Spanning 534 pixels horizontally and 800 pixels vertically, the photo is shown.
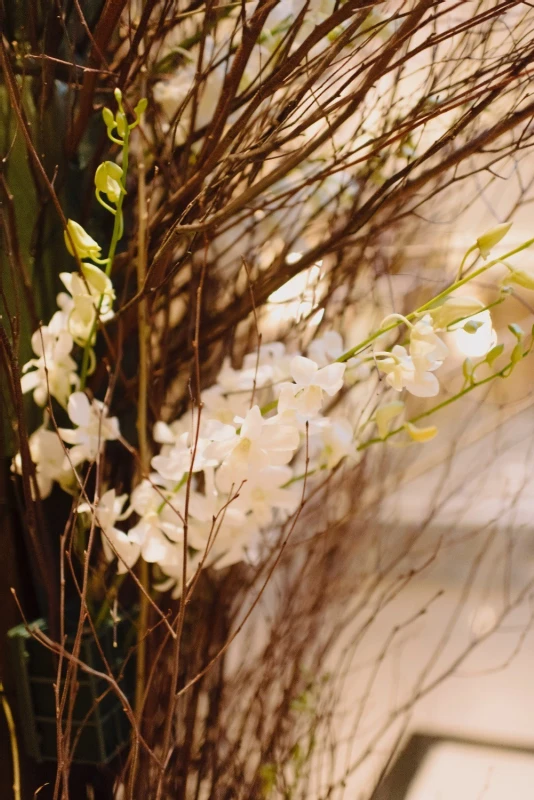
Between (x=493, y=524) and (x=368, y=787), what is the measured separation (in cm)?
46

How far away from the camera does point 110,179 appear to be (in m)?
0.54

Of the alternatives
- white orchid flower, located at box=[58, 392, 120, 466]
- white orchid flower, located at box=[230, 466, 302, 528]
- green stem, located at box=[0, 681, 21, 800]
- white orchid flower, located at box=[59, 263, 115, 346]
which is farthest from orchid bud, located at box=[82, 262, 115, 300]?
green stem, located at box=[0, 681, 21, 800]

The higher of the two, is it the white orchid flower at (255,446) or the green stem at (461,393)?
the green stem at (461,393)

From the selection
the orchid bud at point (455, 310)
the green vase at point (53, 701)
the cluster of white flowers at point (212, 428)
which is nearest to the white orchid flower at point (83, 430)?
the cluster of white flowers at point (212, 428)

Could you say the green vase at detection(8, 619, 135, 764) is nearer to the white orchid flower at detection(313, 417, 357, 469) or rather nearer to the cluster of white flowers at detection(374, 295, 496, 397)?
the white orchid flower at detection(313, 417, 357, 469)

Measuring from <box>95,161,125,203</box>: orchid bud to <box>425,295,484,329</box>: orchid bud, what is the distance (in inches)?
11.2

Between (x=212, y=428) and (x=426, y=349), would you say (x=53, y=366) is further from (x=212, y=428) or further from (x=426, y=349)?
(x=426, y=349)

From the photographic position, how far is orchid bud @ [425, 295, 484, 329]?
1.74 feet

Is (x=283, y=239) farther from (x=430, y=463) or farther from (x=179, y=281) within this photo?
(x=430, y=463)

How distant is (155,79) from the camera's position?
A: 31.8 inches

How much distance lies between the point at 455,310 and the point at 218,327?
0.32m

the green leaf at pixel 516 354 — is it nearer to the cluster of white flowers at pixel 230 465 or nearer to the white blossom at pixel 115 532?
the cluster of white flowers at pixel 230 465

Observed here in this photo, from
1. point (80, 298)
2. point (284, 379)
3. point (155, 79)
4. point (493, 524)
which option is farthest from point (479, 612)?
point (155, 79)

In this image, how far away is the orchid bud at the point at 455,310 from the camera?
53 cm
